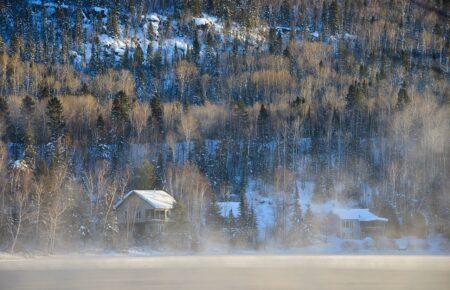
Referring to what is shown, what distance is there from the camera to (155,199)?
43.9 m

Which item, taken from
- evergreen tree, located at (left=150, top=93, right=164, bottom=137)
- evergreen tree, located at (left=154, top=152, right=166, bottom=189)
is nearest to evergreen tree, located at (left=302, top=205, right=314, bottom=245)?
evergreen tree, located at (left=154, top=152, right=166, bottom=189)

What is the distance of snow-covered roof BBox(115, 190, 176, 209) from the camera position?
141ft

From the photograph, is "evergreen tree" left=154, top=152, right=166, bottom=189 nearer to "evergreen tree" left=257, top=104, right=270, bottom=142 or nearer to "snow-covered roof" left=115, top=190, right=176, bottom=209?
"snow-covered roof" left=115, top=190, right=176, bottom=209

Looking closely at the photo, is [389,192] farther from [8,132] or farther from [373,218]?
[8,132]

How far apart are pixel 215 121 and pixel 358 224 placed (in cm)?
3051

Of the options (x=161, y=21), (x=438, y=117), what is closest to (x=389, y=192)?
(x=438, y=117)

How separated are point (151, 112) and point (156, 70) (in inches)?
1177


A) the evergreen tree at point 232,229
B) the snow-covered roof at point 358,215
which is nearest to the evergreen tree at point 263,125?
the snow-covered roof at point 358,215

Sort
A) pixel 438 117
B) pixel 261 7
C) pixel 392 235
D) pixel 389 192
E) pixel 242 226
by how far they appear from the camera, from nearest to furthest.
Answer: pixel 242 226 → pixel 392 235 → pixel 389 192 → pixel 438 117 → pixel 261 7

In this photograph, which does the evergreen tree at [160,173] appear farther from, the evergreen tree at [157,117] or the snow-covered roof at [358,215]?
the snow-covered roof at [358,215]

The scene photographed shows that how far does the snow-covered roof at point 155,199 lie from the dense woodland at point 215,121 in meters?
1.83

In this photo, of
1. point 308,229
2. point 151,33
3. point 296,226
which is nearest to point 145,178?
point 296,226

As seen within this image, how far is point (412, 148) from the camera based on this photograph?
63.5 metres

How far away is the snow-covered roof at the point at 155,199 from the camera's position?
4303 centimetres
